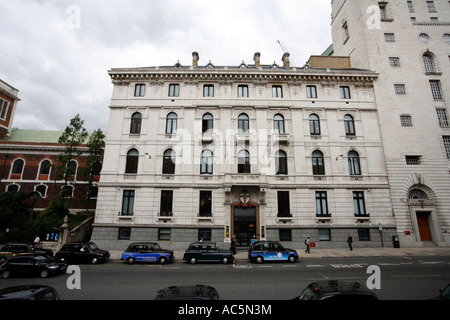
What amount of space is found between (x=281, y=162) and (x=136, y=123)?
18.0m

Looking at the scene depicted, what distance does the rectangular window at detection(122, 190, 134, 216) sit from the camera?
981 inches

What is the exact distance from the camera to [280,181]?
2547 centimetres

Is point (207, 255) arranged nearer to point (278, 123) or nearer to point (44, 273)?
point (44, 273)

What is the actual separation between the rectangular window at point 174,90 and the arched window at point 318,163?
1818cm

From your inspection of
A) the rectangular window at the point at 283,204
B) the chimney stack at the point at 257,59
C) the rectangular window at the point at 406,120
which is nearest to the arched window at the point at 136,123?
the chimney stack at the point at 257,59

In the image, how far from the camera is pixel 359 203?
25453 mm

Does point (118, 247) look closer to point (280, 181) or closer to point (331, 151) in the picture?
point (280, 181)

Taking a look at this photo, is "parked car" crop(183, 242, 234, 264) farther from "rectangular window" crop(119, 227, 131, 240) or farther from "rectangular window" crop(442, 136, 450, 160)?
"rectangular window" crop(442, 136, 450, 160)

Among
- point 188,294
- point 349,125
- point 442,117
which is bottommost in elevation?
point 188,294

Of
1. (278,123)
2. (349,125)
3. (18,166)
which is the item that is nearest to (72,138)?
(18,166)

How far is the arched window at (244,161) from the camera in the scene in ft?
85.1

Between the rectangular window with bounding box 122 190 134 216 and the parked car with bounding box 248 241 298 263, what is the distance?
14284 mm
